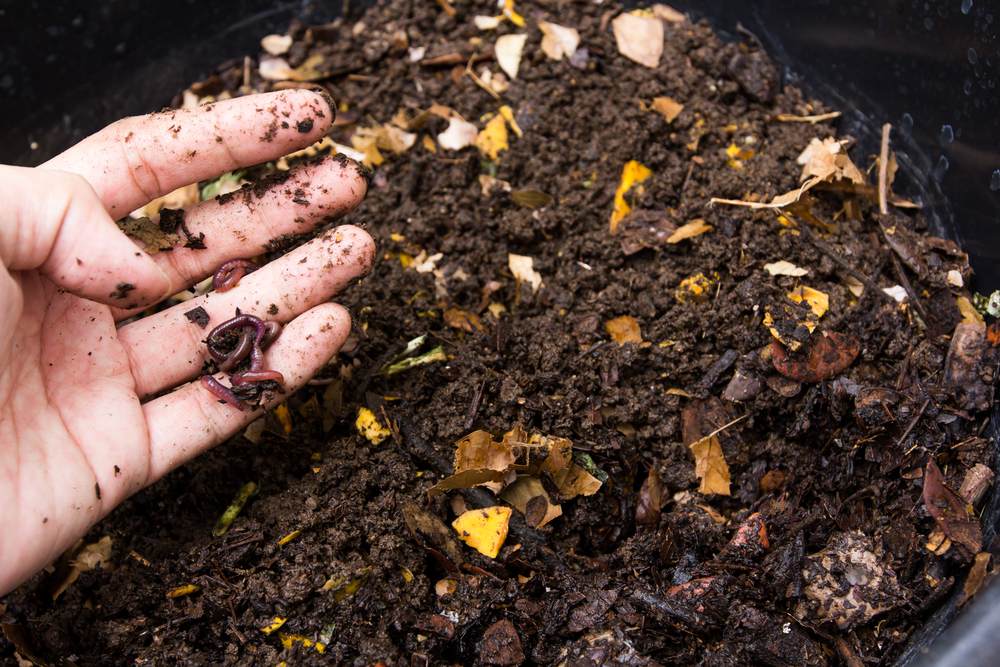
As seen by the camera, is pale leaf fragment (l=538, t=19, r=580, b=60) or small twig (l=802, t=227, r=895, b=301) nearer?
small twig (l=802, t=227, r=895, b=301)

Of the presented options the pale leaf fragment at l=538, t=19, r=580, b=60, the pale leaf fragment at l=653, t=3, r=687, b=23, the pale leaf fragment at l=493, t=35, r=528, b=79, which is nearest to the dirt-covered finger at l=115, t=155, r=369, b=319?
the pale leaf fragment at l=493, t=35, r=528, b=79

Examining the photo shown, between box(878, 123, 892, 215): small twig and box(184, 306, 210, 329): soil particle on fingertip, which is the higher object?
box(184, 306, 210, 329): soil particle on fingertip

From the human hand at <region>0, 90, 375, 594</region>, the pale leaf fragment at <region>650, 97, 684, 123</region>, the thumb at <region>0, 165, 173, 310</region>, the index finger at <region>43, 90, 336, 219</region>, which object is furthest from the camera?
the pale leaf fragment at <region>650, 97, 684, 123</region>

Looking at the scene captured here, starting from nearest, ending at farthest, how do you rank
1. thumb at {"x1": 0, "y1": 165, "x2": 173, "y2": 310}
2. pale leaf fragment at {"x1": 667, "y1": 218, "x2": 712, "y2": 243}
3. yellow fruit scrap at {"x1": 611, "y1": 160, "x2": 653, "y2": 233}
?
thumb at {"x1": 0, "y1": 165, "x2": 173, "y2": 310} < pale leaf fragment at {"x1": 667, "y1": 218, "x2": 712, "y2": 243} < yellow fruit scrap at {"x1": 611, "y1": 160, "x2": 653, "y2": 233}

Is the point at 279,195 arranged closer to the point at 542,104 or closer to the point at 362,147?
the point at 362,147

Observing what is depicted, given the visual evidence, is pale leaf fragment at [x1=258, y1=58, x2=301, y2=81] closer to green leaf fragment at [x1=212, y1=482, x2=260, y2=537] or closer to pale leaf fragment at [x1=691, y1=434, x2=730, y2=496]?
green leaf fragment at [x1=212, y1=482, x2=260, y2=537]

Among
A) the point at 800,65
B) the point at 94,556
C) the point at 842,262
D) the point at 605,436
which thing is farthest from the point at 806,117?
the point at 94,556

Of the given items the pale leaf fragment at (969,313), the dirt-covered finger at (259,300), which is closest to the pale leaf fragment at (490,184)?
the dirt-covered finger at (259,300)
